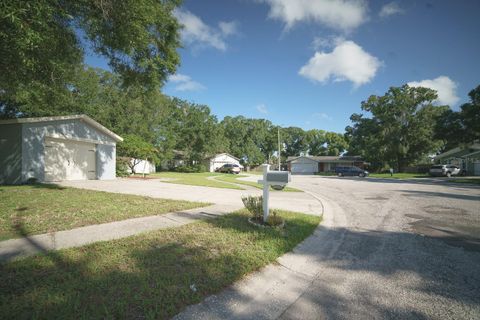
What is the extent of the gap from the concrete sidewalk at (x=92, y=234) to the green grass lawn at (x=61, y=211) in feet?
1.31

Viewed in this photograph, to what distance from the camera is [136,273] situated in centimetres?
324

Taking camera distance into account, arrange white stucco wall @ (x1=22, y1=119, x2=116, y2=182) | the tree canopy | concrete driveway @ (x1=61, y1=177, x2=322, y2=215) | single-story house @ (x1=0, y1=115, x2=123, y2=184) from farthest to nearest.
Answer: the tree canopy
white stucco wall @ (x1=22, y1=119, x2=116, y2=182)
single-story house @ (x1=0, y1=115, x2=123, y2=184)
concrete driveway @ (x1=61, y1=177, x2=322, y2=215)

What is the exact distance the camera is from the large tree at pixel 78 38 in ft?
15.5

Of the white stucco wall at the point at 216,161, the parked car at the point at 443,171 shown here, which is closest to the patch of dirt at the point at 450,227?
the parked car at the point at 443,171

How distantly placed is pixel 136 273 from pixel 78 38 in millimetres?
8568

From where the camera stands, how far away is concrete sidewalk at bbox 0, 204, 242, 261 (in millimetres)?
4008

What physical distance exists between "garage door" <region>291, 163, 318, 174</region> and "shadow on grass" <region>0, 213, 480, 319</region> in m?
51.6

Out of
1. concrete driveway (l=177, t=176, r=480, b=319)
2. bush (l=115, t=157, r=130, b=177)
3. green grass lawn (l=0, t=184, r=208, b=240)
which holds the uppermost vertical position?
bush (l=115, t=157, r=130, b=177)

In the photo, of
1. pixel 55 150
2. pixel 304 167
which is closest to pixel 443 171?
pixel 304 167

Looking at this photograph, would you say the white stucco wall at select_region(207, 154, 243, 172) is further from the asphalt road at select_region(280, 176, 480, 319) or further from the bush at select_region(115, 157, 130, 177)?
the asphalt road at select_region(280, 176, 480, 319)

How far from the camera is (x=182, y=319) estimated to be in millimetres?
2447

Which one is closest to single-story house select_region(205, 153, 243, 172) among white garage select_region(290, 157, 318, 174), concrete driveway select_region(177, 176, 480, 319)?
white garage select_region(290, 157, 318, 174)

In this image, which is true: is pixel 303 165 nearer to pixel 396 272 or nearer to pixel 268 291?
pixel 396 272

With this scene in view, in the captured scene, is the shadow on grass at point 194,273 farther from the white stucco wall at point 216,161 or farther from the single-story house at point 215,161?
the white stucco wall at point 216,161
